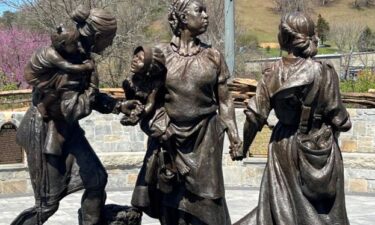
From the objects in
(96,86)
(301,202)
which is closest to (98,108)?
(96,86)

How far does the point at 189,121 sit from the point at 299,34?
1102 mm

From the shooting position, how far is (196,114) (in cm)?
602

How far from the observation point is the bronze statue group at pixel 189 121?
230 inches

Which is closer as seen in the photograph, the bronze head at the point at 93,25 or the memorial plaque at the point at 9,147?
the bronze head at the point at 93,25

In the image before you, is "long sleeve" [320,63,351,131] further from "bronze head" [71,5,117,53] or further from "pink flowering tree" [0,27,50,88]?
"pink flowering tree" [0,27,50,88]

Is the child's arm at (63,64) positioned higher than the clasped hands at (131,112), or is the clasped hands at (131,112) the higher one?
the child's arm at (63,64)

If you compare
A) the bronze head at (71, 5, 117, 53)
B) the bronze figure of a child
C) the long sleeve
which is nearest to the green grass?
the long sleeve

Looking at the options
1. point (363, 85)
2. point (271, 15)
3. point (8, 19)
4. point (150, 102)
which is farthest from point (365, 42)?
point (150, 102)

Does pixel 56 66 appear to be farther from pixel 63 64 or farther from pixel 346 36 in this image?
pixel 346 36

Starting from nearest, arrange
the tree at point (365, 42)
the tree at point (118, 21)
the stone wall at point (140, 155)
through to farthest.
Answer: the stone wall at point (140, 155)
the tree at point (118, 21)
the tree at point (365, 42)

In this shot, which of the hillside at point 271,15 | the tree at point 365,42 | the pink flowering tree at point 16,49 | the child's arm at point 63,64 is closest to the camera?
the child's arm at point 63,64

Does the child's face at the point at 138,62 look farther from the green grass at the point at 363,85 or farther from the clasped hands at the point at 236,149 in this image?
the green grass at the point at 363,85

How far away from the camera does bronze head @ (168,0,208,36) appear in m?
6.00

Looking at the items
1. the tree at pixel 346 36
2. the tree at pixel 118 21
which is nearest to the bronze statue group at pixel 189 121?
the tree at pixel 118 21
